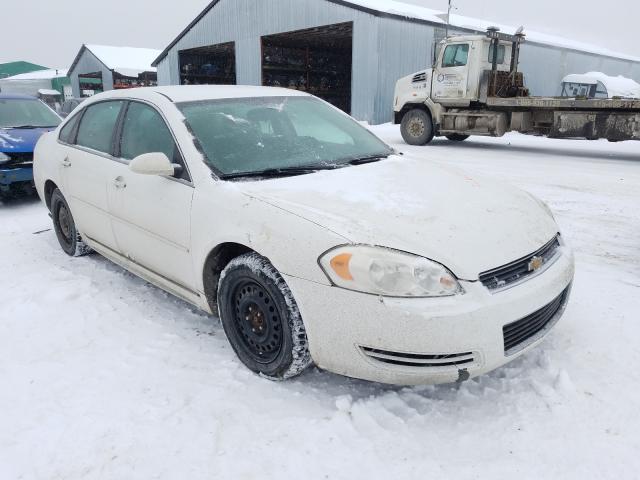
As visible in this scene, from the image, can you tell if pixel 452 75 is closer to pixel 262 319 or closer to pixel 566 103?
pixel 566 103

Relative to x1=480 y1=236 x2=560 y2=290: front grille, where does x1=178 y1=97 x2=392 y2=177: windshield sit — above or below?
above

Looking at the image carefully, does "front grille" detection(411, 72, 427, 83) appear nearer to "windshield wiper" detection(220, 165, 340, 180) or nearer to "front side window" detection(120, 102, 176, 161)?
"front side window" detection(120, 102, 176, 161)

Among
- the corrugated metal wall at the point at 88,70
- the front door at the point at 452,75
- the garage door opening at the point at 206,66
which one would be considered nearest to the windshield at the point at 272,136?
the front door at the point at 452,75

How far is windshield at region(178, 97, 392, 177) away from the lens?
2996 millimetres

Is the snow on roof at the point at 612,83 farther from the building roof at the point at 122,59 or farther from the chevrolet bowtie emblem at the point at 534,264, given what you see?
the building roof at the point at 122,59

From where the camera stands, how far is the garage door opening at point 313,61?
2252 centimetres

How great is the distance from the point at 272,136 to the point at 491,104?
10215 mm

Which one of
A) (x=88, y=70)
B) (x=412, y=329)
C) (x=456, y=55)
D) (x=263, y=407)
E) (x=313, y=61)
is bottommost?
(x=263, y=407)

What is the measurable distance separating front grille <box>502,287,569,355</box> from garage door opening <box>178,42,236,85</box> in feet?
88.0

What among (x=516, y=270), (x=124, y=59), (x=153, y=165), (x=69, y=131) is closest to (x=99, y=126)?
(x=69, y=131)

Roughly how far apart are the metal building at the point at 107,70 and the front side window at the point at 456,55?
1200 inches

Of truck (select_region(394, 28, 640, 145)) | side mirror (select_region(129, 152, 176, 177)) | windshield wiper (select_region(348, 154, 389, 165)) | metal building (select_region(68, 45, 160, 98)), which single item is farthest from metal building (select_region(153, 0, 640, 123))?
side mirror (select_region(129, 152, 176, 177))

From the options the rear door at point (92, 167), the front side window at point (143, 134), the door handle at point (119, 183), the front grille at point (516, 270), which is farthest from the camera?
the rear door at point (92, 167)

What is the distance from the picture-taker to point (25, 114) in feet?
25.0
